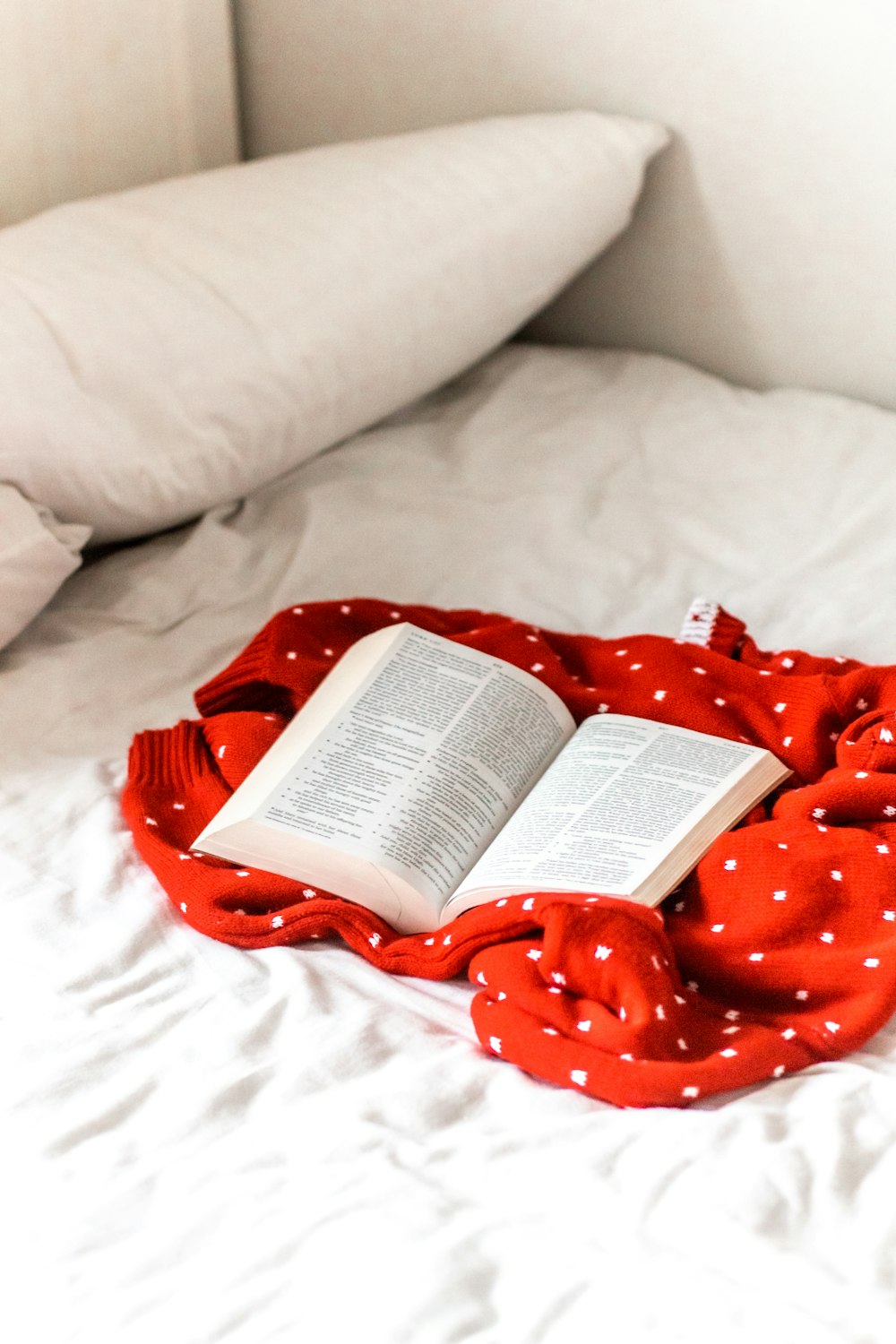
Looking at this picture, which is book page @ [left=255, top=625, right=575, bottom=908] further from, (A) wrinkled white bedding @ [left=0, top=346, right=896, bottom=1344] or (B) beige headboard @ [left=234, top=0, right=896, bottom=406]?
(B) beige headboard @ [left=234, top=0, right=896, bottom=406]

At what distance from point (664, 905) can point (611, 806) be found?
2.4 inches

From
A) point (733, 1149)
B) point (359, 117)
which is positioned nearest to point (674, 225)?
point (359, 117)

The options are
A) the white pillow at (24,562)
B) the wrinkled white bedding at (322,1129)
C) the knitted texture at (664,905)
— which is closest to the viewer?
the wrinkled white bedding at (322,1129)

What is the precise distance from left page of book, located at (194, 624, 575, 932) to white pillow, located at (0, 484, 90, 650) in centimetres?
26

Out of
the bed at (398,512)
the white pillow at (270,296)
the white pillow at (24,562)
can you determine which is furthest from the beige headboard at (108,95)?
the white pillow at (24,562)

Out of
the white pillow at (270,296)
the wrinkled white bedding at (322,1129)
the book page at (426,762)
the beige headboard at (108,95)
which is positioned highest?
the beige headboard at (108,95)

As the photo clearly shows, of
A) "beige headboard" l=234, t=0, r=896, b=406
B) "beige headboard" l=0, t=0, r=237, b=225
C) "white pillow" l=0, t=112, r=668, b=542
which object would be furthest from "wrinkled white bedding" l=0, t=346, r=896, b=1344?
"beige headboard" l=0, t=0, r=237, b=225

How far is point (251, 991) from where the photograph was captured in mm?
669

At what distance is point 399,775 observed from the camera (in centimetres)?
75

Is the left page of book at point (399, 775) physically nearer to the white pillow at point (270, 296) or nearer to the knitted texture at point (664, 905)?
the knitted texture at point (664, 905)

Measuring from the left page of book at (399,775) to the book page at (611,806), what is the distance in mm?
22

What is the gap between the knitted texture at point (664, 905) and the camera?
601mm

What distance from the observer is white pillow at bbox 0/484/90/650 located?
3.07ft

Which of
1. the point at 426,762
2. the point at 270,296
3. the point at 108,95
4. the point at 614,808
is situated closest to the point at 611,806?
the point at 614,808
